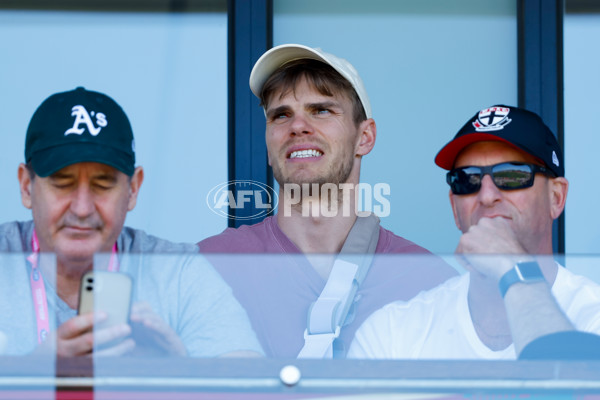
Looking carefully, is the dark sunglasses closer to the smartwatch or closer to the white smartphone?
the smartwatch

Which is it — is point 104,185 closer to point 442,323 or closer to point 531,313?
point 442,323

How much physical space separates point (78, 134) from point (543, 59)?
216cm

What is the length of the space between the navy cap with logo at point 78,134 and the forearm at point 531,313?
0.81m

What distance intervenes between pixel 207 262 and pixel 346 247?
25.8 inches

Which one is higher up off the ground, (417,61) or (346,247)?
(417,61)

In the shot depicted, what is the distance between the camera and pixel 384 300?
1.55m

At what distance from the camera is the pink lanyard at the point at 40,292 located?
4.35 feet

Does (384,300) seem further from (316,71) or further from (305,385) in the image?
(316,71)

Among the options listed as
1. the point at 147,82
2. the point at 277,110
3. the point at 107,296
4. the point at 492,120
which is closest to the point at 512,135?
the point at 492,120

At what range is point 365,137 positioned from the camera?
2.38 metres

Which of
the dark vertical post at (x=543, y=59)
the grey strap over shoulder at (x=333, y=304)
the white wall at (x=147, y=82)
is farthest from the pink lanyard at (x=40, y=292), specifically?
the dark vertical post at (x=543, y=59)

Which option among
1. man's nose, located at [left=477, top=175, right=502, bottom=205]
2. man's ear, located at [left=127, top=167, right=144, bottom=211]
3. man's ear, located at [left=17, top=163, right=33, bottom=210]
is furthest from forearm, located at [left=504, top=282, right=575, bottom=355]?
man's ear, located at [left=17, top=163, right=33, bottom=210]

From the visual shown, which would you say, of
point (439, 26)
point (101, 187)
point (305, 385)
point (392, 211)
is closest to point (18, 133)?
point (392, 211)

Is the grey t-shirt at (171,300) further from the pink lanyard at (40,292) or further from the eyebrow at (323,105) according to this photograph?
the eyebrow at (323,105)
